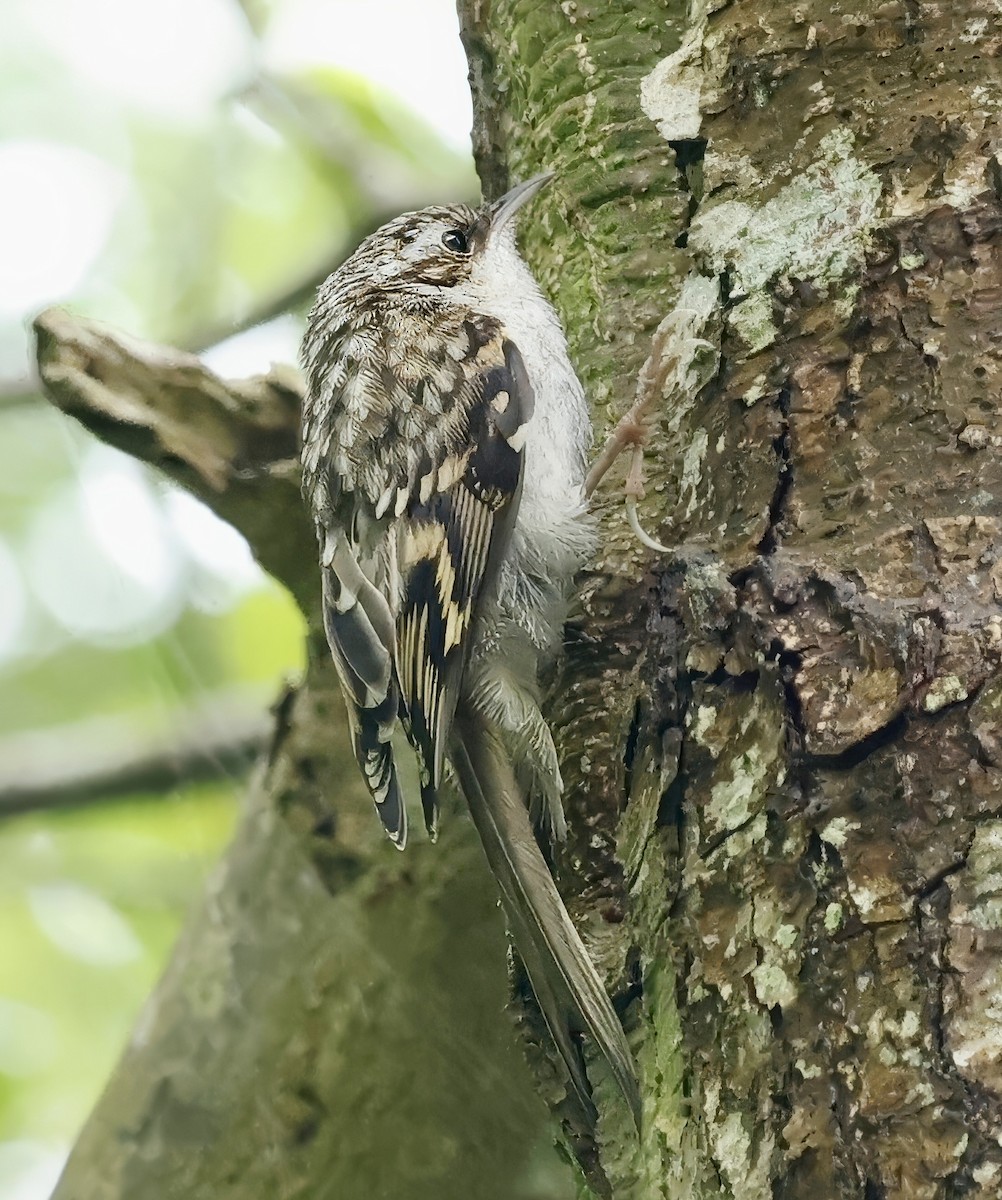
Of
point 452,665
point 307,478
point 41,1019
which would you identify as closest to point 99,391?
point 307,478

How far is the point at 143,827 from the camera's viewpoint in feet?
12.2

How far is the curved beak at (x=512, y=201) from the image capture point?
2443 millimetres

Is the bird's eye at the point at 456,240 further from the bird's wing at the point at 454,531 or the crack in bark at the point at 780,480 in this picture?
the crack in bark at the point at 780,480

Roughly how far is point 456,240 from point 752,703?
1.78 metres

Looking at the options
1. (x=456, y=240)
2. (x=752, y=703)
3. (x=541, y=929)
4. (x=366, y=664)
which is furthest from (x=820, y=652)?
(x=456, y=240)

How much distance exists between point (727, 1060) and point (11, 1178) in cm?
307

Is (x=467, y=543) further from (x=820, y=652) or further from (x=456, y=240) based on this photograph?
(x=820, y=652)

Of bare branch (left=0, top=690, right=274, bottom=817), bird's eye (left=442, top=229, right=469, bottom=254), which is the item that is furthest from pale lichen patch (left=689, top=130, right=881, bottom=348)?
bare branch (left=0, top=690, right=274, bottom=817)

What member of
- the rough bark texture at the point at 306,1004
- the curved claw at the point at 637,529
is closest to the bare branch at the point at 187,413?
the rough bark texture at the point at 306,1004

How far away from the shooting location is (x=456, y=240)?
9.68 feet

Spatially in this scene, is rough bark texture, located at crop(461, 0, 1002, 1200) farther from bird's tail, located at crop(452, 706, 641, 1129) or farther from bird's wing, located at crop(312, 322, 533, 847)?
bird's wing, located at crop(312, 322, 533, 847)

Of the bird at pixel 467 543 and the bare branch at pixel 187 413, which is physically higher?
the bare branch at pixel 187 413

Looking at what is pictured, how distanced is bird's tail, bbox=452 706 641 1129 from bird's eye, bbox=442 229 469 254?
1139mm

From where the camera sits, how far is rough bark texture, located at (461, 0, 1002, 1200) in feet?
3.97
